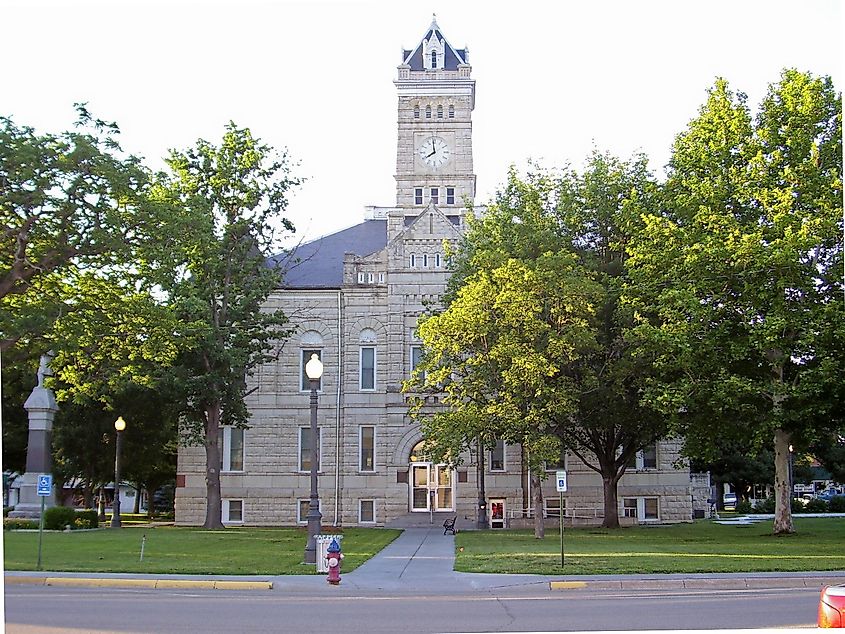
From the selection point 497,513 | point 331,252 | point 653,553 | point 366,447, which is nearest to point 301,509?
point 366,447

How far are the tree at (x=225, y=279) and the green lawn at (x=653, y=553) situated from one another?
40.0ft

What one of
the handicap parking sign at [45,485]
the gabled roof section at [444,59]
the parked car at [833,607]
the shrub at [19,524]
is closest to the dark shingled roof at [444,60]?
the gabled roof section at [444,59]

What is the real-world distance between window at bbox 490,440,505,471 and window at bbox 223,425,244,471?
42.4ft

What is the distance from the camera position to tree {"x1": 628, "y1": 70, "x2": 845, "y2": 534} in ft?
99.2

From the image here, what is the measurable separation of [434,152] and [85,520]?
94.2ft

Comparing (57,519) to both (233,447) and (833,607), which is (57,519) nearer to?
(233,447)

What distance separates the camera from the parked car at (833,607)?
670 centimetres

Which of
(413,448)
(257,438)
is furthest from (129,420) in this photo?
(413,448)

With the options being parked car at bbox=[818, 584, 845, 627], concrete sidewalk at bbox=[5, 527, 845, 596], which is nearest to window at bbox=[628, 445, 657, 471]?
concrete sidewalk at bbox=[5, 527, 845, 596]

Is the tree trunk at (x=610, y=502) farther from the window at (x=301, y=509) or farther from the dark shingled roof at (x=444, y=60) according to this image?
the dark shingled roof at (x=444, y=60)

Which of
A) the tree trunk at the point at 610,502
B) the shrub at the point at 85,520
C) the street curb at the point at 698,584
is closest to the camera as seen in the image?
the street curb at the point at 698,584

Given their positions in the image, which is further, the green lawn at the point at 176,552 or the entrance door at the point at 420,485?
the entrance door at the point at 420,485

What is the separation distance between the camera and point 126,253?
2861 centimetres

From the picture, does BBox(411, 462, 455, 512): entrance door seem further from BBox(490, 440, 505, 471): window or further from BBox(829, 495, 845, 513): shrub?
BBox(829, 495, 845, 513): shrub
